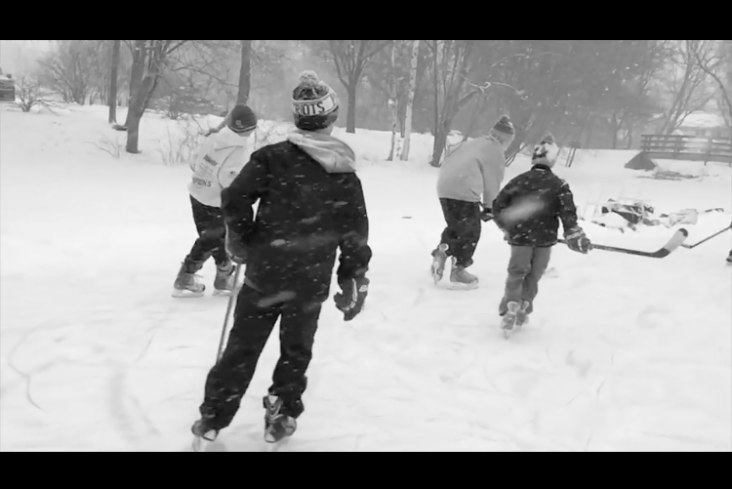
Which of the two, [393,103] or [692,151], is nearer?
[393,103]

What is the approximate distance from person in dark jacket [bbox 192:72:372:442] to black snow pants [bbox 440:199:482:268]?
3609 mm

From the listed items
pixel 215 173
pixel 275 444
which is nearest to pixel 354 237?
pixel 275 444

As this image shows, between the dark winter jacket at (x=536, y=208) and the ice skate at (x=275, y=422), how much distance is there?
263 cm

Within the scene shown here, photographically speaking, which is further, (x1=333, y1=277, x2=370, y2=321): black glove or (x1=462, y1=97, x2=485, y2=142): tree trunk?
(x1=462, y1=97, x2=485, y2=142): tree trunk

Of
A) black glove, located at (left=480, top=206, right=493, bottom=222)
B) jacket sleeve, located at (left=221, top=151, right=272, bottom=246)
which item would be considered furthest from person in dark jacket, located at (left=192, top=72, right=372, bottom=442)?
black glove, located at (left=480, top=206, right=493, bottom=222)

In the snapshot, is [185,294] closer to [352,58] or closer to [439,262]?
[439,262]

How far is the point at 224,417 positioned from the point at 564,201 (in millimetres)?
3160

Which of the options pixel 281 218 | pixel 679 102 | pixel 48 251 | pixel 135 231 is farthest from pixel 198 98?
pixel 679 102

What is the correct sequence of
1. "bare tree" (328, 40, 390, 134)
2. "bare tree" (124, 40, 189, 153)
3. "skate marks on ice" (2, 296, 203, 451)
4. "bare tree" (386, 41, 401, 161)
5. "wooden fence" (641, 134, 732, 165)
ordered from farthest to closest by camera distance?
"wooden fence" (641, 134, 732, 165), "bare tree" (328, 40, 390, 134), "bare tree" (386, 41, 401, 161), "bare tree" (124, 40, 189, 153), "skate marks on ice" (2, 296, 203, 451)

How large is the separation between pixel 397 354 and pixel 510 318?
1091 millimetres

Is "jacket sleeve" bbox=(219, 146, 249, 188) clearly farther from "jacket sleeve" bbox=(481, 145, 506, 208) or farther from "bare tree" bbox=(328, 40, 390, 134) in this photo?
"bare tree" bbox=(328, 40, 390, 134)

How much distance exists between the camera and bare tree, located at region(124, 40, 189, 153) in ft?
53.7

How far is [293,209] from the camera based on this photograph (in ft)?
9.34

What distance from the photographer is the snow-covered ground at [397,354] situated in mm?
3396
